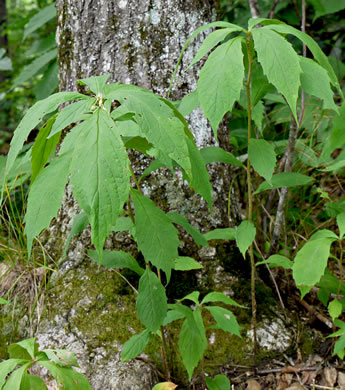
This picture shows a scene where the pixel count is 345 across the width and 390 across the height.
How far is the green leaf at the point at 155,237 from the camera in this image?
133 centimetres

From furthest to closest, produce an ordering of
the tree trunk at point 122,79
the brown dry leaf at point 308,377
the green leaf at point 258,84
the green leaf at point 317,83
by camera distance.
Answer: the tree trunk at point 122,79, the brown dry leaf at point 308,377, the green leaf at point 258,84, the green leaf at point 317,83

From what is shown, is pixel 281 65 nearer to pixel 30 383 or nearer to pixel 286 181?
pixel 286 181

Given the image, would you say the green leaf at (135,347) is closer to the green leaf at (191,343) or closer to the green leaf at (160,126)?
the green leaf at (191,343)

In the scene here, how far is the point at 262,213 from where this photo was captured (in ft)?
8.54

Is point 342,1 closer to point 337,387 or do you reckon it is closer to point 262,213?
point 262,213

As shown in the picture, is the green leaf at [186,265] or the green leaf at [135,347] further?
the green leaf at [186,265]

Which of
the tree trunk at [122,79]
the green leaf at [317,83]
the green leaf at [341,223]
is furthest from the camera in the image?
the tree trunk at [122,79]

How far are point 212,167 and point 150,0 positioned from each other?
0.84 meters

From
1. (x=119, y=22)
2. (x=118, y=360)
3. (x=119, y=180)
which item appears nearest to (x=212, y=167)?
(x=119, y=22)

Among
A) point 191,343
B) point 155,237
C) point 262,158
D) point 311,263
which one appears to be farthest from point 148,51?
point 191,343

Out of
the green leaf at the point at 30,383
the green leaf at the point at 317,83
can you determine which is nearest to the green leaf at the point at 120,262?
the green leaf at the point at 30,383

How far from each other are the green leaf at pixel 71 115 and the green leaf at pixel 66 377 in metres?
0.63

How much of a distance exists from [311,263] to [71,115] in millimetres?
1062

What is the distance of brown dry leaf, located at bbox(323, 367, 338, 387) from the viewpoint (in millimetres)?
1815
